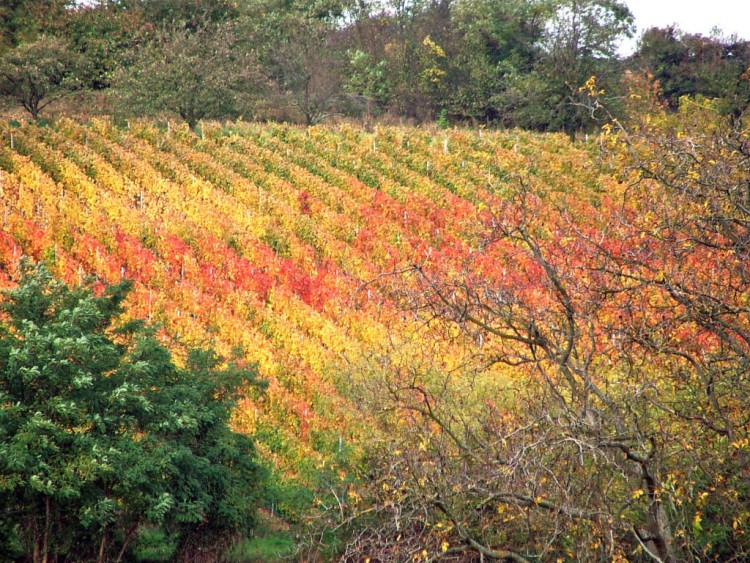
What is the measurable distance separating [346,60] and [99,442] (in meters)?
47.3

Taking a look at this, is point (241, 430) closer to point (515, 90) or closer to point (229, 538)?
point (229, 538)

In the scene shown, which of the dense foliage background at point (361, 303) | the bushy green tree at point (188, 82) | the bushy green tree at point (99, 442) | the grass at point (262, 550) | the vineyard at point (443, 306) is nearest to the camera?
the vineyard at point (443, 306)

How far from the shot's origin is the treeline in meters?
35.6

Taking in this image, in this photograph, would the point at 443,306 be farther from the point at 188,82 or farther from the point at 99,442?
the point at 188,82

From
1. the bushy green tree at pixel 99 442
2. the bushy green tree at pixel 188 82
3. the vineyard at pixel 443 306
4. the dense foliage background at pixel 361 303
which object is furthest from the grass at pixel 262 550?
the bushy green tree at pixel 188 82

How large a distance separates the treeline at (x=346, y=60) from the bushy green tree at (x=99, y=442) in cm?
2360

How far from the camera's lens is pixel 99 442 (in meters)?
10.4

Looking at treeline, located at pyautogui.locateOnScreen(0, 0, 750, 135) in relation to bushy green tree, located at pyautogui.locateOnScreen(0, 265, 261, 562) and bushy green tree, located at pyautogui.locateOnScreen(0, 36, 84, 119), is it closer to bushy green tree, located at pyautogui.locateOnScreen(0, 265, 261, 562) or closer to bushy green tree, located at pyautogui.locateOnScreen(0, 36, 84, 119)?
bushy green tree, located at pyautogui.locateOnScreen(0, 36, 84, 119)

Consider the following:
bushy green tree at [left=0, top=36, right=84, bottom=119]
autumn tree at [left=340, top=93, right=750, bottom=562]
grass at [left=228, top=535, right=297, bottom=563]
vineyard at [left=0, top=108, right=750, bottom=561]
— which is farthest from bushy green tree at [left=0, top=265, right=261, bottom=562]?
bushy green tree at [left=0, top=36, right=84, bottom=119]

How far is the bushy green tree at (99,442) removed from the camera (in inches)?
Answer: 397

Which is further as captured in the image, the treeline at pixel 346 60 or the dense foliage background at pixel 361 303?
the treeline at pixel 346 60

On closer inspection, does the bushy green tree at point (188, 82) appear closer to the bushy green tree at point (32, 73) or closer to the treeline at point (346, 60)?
the treeline at point (346, 60)

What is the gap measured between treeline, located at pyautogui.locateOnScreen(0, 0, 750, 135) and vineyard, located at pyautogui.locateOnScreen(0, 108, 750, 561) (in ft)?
15.1

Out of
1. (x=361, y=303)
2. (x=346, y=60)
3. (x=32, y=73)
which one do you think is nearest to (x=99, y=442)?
(x=361, y=303)
